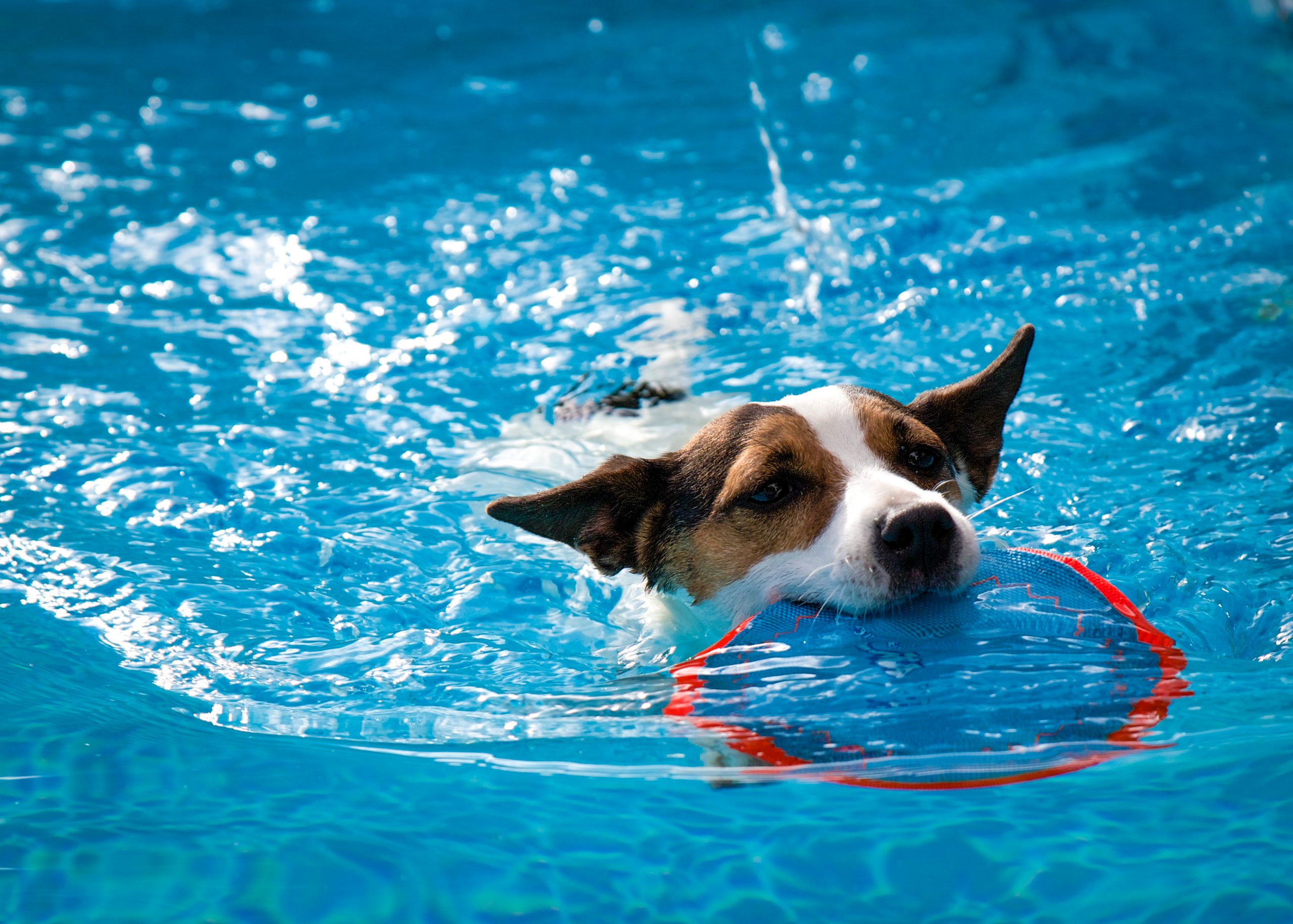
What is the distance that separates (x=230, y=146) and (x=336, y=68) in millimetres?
2321

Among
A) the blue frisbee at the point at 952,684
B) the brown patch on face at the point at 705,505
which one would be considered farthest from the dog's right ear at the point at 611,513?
the blue frisbee at the point at 952,684

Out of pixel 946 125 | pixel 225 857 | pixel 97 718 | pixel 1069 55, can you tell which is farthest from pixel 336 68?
pixel 225 857

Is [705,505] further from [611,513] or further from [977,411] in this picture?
[977,411]

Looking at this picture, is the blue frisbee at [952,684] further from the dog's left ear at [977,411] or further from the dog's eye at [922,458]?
the dog's left ear at [977,411]

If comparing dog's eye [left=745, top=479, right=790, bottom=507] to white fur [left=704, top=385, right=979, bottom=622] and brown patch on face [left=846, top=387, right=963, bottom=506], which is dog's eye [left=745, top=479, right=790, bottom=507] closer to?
white fur [left=704, top=385, right=979, bottom=622]

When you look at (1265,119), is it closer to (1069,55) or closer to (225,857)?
(1069,55)

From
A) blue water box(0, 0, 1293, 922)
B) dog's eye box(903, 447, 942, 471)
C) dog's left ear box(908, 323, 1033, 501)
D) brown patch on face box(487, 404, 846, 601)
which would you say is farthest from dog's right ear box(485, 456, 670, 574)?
dog's left ear box(908, 323, 1033, 501)

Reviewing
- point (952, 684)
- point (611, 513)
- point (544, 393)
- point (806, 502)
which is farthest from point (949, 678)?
point (544, 393)

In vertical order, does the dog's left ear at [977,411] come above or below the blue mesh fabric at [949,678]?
above

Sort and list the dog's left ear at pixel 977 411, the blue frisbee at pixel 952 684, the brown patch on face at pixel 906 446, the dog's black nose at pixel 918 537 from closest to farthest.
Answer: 1. the blue frisbee at pixel 952 684
2. the dog's black nose at pixel 918 537
3. the brown patch on face at pixel 906 446
4. the dog's left ear at pixel 977 411

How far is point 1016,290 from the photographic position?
22.9 feet

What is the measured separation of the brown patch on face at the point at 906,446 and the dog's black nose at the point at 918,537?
46 cm

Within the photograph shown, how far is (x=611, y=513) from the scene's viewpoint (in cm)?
420

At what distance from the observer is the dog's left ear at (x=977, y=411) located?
170 inches
